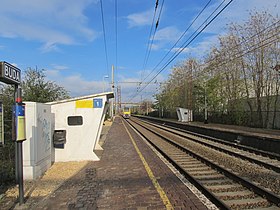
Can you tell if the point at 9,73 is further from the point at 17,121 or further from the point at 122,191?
the point at 122,191

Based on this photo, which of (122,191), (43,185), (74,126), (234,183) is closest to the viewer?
(122,191)

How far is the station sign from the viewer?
5656 mm

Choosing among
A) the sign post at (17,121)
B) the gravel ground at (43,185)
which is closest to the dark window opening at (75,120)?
the gravel ground at (43,185)

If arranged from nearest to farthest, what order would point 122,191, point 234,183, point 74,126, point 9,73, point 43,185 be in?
1. point 9,73
2. point 122,191
3. point 43,185
4. point 234,183
5. point 74,126

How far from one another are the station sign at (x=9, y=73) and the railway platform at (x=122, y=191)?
261 centimetres

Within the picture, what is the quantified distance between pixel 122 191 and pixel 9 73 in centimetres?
373

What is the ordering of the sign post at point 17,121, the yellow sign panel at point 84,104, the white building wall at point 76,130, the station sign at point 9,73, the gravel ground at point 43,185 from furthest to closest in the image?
the yellow sign panel at point 84,104 < the white building wall at point 76,130 < the gravel ground at point 43,185 < the sign post at point 17,121 < the station sign at point 9,73

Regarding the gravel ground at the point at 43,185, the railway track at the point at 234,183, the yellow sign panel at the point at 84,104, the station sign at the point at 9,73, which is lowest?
the railway track at the point at 234,183

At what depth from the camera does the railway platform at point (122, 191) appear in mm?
5988

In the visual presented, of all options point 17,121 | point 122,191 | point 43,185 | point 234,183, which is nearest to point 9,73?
point 17,121

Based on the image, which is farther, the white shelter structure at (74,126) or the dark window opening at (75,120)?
the dark window opening at (75,120)

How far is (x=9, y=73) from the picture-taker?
5898 mm

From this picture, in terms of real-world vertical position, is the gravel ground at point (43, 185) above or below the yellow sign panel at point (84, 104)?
below

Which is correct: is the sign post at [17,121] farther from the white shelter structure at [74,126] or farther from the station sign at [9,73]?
the white shelter structure at [74,126]
